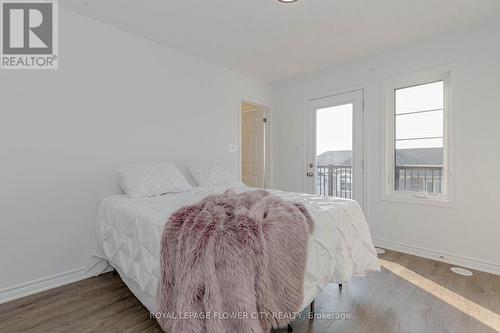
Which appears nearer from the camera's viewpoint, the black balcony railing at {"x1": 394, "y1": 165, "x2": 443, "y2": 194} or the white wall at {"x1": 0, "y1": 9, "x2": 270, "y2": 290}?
the white wall at {"x1": 0, "y1": 9, "x2": 270, "y2": 290}

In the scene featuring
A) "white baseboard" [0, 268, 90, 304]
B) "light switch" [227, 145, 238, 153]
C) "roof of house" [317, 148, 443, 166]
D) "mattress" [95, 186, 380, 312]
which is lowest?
"white baseboard" [0, 268, 90, 304]

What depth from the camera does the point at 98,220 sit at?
2.20 meters

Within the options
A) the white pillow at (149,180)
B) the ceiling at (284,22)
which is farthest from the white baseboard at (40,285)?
the ceiling at (284,22)

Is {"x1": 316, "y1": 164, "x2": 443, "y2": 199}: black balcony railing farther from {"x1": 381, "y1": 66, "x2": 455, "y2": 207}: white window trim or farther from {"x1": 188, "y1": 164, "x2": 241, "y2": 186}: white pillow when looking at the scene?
{"x1": 188, "y1": 164, "x2": 241, "y2": 186}: white pillow

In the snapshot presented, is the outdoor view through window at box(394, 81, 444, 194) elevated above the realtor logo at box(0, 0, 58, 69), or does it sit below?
below

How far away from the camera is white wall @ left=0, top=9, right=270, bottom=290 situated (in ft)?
6.49

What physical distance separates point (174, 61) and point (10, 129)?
5.76 feet

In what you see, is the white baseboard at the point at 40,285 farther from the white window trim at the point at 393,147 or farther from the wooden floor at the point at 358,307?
the white window trim at the point at 393,147

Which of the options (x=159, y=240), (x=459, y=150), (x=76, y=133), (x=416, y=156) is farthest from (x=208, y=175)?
(x=459, y=150)

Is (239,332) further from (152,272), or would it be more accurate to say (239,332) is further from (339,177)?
(339,177)

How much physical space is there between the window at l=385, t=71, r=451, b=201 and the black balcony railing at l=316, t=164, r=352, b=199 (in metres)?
0.56

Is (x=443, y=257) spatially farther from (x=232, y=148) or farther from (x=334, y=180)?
(x=232, y=148)

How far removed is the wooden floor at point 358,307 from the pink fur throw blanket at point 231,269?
19.9 inches

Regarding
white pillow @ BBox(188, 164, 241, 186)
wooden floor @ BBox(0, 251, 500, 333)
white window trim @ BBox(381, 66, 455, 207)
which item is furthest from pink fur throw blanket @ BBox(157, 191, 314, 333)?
white window trim @ BBox(381, 66, 455, 207)
